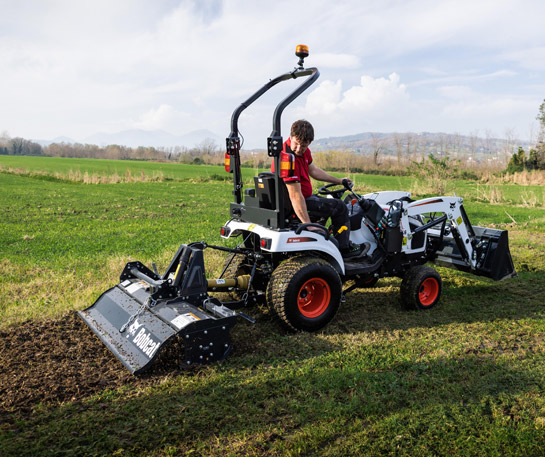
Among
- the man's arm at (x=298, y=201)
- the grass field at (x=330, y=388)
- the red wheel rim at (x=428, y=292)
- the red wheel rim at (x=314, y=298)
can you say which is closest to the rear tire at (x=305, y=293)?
the red wheel rim at (x=314, y=298)

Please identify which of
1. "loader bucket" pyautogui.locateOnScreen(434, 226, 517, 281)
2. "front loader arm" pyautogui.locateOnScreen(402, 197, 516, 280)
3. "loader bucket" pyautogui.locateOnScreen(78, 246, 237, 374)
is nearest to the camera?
"loader bucket" pyautogui.locateOnScreen(78, 246, 237, 374)

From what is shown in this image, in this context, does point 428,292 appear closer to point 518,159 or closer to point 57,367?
point 57,367

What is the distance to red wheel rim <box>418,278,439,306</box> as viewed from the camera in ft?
19.6

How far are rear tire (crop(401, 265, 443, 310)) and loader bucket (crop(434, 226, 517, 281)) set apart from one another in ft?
2.38

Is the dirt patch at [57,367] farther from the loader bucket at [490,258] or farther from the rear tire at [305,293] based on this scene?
the loader bucket at [490,258]

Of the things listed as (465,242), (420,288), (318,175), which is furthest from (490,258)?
(318,175)

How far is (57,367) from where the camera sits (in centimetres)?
409

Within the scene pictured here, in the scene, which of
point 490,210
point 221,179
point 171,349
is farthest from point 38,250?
point 221,179

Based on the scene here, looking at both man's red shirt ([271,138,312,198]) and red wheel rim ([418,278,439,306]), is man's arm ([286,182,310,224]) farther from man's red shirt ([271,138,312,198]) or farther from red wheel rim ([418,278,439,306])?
red wheel rim ([418,278,439,306])

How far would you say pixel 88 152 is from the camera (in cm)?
8575

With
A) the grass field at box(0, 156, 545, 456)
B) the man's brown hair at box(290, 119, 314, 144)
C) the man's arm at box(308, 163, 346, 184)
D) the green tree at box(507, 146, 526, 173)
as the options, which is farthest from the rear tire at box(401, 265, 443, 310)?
the green tree at box(507, 146, 526, 173)

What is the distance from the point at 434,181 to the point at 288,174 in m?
16.9

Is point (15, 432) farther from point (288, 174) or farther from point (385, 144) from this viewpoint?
point (385, 144)

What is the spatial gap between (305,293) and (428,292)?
1.93 metres
